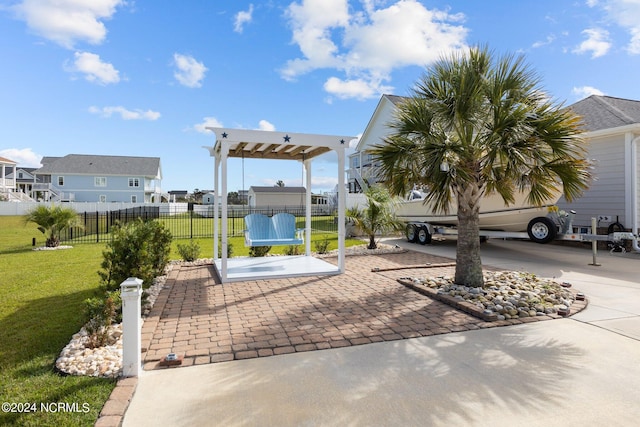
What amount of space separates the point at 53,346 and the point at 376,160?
5067 mm

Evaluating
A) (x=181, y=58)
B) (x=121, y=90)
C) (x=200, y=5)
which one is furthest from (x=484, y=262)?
(x=121, y=90)

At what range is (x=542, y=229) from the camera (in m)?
10.0

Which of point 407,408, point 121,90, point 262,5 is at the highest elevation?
point 262,5

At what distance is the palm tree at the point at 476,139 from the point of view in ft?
17.7

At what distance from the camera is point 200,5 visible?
927cm

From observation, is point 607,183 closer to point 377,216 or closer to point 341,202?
point 377,216

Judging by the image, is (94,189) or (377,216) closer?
(377,216)

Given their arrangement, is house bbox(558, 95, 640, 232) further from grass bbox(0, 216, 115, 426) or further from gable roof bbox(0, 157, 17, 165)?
gable roof bbox(0, 157, 17, 165)

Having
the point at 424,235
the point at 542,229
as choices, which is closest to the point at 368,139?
the point at 424,235

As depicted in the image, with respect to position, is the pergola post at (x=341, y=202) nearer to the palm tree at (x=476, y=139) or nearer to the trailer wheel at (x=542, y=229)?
the palm tree at (x=476, y=139)

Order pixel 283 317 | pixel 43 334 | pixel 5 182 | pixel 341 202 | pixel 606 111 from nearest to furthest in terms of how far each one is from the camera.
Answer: pixel 43 334
pixel 283 317
pixel 341 202
pixel 606 111
pixel 5 182

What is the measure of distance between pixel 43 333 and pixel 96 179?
151 ft

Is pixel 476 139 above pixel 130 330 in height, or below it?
above

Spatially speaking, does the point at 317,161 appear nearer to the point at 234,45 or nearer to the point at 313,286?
the point at 313,286
